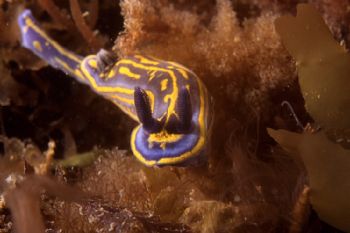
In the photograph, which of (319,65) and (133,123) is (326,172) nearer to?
(319,65)

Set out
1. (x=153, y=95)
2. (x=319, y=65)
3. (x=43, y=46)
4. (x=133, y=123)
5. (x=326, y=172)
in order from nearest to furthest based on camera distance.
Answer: (x=326, y=172)
(x=319, y=65)
(x=153, y=95)
(x=133, y=123)
(x=43, y=46)

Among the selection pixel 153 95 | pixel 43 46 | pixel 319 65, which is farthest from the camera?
pixel 43 46

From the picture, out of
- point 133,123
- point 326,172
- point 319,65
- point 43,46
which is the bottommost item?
point 326,172

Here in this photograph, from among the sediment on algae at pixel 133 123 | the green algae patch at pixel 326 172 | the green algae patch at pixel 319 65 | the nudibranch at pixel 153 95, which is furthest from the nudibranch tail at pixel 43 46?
the green algae patch at pixel 326 172

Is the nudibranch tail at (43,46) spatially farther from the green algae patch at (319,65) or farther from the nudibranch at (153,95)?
the green algae patch at (319,65)

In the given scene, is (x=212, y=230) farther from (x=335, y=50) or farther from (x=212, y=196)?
(x=335, y=50)

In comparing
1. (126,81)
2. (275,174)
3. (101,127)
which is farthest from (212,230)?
(101,127)

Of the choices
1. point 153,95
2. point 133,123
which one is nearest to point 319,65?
point 153,95
